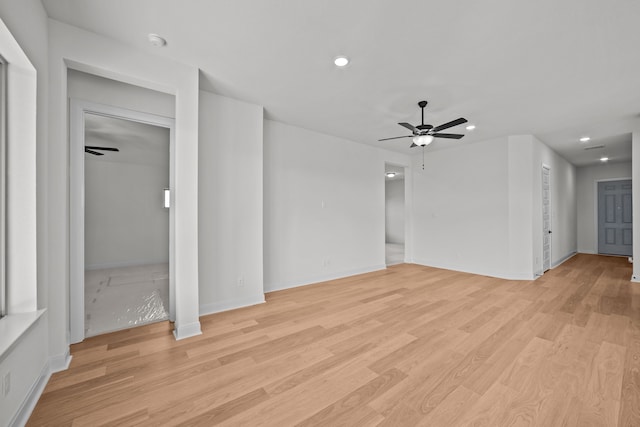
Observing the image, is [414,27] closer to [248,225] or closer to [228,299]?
[248,225]

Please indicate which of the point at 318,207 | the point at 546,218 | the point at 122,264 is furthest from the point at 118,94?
the point at 546,218

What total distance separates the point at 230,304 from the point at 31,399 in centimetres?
192

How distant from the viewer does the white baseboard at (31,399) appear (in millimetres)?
1579

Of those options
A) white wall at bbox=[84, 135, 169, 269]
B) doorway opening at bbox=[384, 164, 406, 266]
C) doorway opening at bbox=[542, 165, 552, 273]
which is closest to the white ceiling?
doorway opening at bbox=[542, 165, 552, 273]

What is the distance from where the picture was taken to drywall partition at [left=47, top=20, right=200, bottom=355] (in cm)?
216

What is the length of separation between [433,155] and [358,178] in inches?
83.8

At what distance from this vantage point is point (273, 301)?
3881mm

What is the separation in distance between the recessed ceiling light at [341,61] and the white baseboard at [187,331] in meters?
3.05

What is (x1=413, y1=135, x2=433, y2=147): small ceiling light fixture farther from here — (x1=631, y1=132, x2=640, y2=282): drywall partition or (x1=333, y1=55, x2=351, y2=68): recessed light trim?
(x1=631, y1=132, x2=640, y2=282): drywall partition

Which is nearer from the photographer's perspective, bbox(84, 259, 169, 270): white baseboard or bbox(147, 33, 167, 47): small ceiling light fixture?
bbox(147, 33, 167, 47): small ceiling light fixture

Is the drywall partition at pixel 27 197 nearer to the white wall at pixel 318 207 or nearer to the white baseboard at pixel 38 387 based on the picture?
the white baseboard at pixel 38 387

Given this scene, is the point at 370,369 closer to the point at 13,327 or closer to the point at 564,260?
the point at 13,327

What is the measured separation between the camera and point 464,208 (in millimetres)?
5867

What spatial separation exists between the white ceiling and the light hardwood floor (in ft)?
9.04
